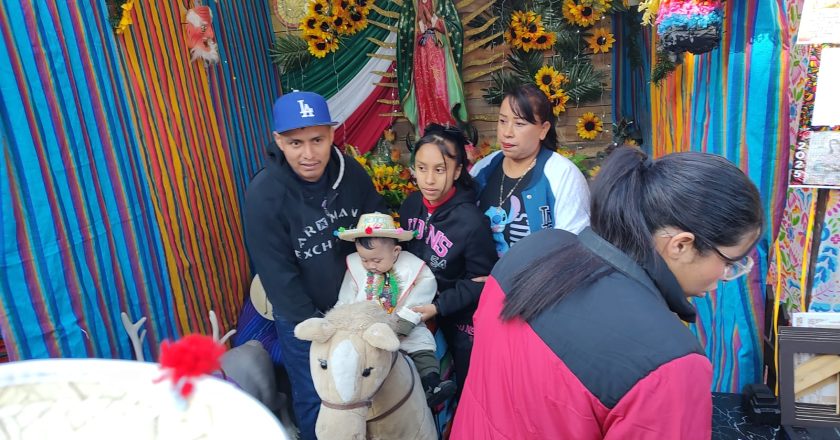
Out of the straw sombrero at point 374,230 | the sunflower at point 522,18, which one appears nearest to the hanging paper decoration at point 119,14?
the straw sombrero at point 374,230

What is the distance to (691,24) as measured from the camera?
1.81 meters

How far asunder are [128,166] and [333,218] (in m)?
1.09

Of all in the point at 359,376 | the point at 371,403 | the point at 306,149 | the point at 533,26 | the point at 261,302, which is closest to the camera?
the point at 359,376

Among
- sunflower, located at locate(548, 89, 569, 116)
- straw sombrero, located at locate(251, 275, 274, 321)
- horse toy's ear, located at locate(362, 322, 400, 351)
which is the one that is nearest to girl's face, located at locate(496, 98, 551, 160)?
horse toy's ear, located at locate(362, 322, 400, 351)

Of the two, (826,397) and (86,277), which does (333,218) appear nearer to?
(86,277)

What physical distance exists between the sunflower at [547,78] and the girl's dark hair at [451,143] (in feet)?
6.61

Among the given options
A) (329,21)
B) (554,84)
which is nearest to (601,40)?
(554,84)

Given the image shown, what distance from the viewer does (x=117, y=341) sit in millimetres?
2342

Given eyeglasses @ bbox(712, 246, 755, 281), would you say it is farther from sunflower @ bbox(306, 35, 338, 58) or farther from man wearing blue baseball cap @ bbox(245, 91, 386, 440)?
sunflower @ bbox(306, 35, 338, 58)

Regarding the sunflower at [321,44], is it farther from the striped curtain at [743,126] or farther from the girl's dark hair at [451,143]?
the striped curtain at [743,126]

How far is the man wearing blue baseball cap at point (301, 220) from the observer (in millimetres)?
2172

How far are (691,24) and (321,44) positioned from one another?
3.26 metres

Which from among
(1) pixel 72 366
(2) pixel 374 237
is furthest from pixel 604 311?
(2) pixel 374 237

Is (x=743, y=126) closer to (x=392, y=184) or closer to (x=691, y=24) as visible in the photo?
(x=691, y=24)
